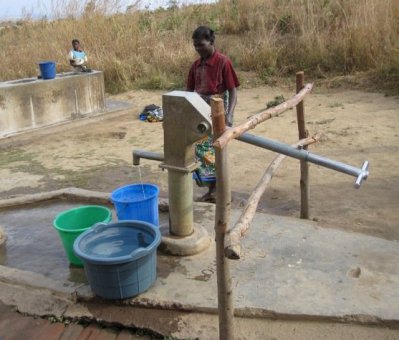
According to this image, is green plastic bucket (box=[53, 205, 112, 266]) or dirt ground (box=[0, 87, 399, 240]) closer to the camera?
green plastic bucket (box=[53, 205, 112, 266])

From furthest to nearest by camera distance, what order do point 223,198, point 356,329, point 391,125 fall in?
point 391,125
point 356,329
point 223,198

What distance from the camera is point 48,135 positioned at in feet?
22.1

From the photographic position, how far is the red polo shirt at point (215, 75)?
12.0 feet

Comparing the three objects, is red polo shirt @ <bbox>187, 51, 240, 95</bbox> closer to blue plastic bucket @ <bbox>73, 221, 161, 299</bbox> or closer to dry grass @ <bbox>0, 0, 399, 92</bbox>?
blue plastic bucket @ <bbox>73, 221, 161, 299</bbox>

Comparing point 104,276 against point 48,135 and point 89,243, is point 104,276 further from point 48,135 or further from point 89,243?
point 48,135

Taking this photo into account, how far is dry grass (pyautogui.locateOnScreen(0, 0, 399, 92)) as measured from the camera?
28.1 ft

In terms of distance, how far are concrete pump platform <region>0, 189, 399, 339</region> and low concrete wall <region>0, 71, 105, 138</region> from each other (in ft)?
12.3

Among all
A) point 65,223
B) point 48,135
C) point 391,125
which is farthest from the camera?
point 48,135

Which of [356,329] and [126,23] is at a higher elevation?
[126,23]

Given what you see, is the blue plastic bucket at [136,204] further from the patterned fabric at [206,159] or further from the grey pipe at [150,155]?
the patterned fabric at [206,159]

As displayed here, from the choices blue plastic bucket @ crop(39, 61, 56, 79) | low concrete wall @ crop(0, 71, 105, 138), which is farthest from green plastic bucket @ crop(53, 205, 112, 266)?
blue plastic bucket @ crop(39, 61, 56, 79)

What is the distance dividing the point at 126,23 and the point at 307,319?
31.9 ft

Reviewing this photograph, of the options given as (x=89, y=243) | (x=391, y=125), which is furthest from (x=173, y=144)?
(x=391, y=125)

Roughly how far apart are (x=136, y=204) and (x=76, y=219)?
0.44 m
